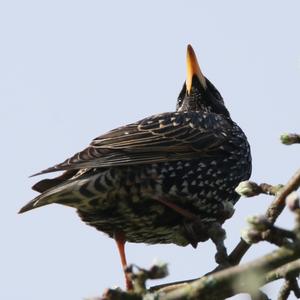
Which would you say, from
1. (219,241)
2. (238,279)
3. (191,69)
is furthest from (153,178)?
(238,279)

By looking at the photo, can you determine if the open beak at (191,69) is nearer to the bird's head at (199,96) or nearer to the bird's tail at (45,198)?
the bird's head at (199,96)

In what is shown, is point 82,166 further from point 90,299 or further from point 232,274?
point 232,274

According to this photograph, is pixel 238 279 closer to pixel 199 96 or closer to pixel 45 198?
pixel 45 198

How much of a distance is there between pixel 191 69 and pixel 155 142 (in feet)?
6.45

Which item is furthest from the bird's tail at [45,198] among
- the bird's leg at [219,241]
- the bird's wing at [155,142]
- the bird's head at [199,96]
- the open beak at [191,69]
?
the bird's head at [199,96]

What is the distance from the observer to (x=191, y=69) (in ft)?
26.6

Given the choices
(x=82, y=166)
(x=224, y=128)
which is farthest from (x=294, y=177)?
(x=224, y=128)

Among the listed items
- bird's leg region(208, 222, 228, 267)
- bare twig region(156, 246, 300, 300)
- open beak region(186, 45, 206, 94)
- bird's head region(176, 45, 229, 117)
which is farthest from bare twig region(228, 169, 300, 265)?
bird's head region(176, 45, 229, 117)

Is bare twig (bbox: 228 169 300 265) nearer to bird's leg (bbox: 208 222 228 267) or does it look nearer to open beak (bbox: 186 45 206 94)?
bird's leg (bbox: 208 222 228 267)

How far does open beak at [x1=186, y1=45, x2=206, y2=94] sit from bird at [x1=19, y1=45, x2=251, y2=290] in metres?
1.10

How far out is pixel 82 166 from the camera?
5.67 metres

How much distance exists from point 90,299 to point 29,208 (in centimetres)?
189

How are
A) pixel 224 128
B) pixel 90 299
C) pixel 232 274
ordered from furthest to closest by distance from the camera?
1. pixel 224 128
2. pixel 90 299
3. pixel 232 274

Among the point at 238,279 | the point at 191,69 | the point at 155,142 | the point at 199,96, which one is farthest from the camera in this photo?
the point at 199,96
